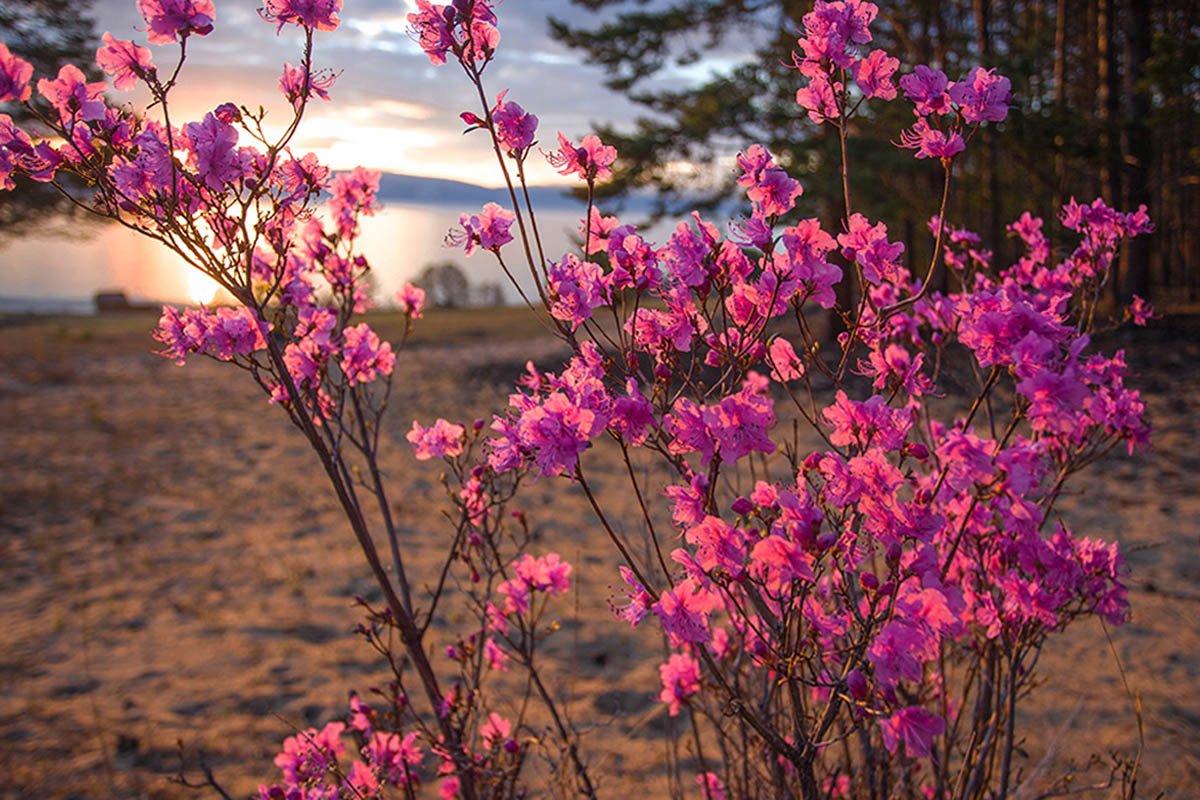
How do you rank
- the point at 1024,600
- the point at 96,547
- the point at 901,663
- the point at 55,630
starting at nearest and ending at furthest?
the point at 901,663
the point at 1024,600
the point at 55,630
the point at 96,547

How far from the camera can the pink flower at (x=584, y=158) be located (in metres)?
1.73

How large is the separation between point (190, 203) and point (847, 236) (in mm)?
1511

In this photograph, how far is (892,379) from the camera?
188cm

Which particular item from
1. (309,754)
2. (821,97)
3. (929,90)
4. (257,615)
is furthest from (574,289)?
(257,615)

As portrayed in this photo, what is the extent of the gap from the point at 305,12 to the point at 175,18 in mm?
261

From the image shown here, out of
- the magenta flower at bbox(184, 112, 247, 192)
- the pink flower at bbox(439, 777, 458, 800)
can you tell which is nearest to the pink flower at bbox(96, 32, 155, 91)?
the magenta flower at bbox(184, 112, 247, 192)

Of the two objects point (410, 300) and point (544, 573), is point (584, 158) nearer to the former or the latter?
point (410, 300)

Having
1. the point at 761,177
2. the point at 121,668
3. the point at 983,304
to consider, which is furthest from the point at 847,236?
the point at 121,668

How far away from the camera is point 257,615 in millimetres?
4820

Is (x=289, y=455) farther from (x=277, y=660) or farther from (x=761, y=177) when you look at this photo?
(x=761, y=177)

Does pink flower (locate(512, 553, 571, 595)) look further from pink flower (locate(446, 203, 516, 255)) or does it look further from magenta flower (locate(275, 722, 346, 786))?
pink flower (locate(446, 203, 516, 255))

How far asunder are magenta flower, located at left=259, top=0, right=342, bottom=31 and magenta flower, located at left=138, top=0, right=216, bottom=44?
0.12m

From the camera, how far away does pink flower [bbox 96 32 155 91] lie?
166 cm

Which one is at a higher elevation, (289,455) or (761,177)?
(761,177)
